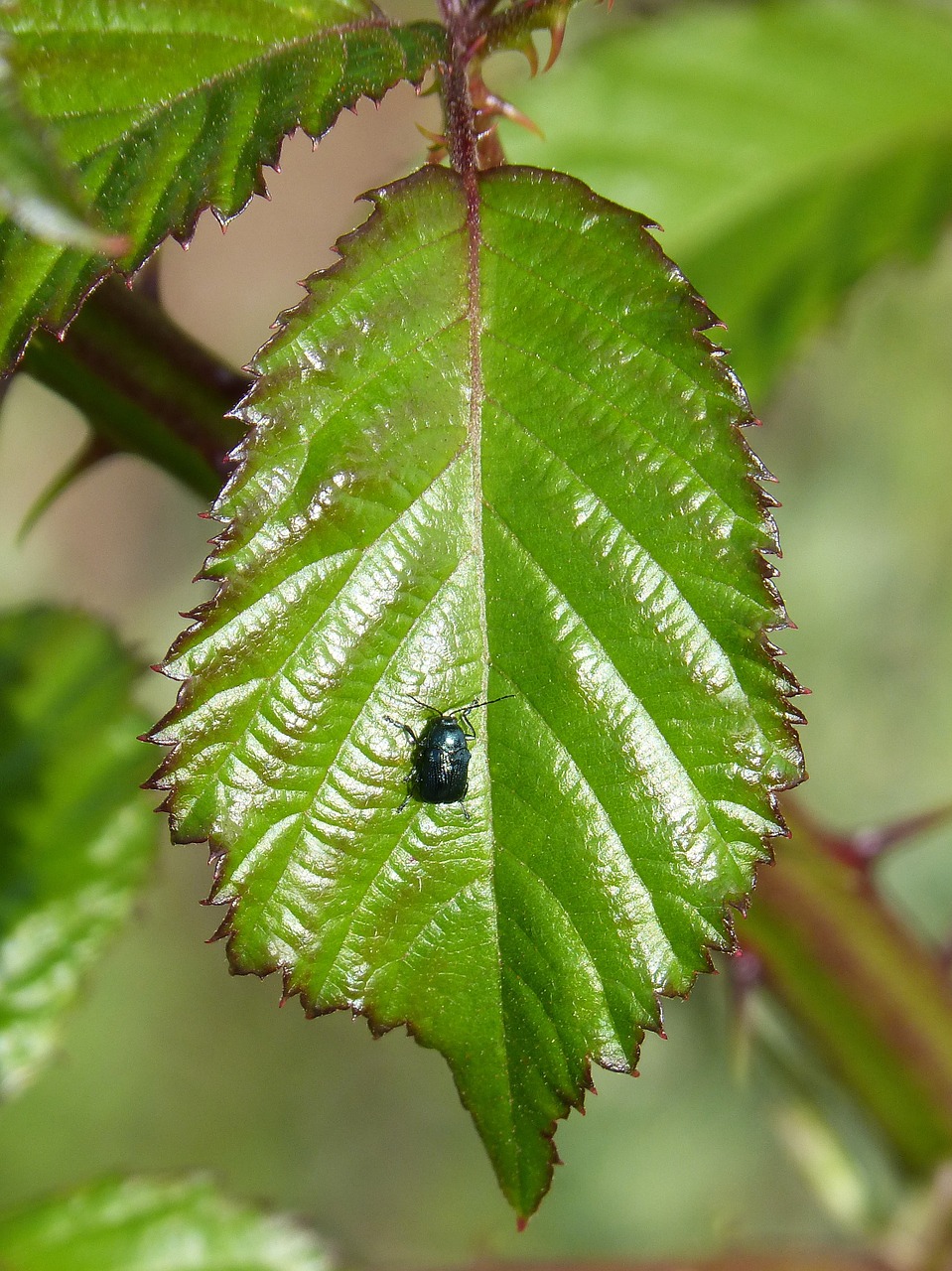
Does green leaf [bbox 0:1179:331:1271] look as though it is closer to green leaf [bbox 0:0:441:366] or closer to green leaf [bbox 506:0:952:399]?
green leaf [bbox 0:0:441:366]

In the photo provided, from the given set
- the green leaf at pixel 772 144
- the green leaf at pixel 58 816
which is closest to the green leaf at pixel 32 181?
the green leaf at pixel 58 816

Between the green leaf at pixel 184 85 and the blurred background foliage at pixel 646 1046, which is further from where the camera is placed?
the blurred background foliage at pixel 646 1046

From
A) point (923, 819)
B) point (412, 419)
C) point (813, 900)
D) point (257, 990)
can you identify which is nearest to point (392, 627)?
point (412, 419)

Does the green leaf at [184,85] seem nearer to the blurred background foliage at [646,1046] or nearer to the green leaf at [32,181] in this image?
the green leaf at [32,181]

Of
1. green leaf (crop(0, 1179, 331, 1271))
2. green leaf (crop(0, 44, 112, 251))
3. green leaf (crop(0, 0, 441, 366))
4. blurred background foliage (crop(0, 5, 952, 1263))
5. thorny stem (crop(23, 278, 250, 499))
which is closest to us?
green leaf (crop(0, 44, 112, 251))

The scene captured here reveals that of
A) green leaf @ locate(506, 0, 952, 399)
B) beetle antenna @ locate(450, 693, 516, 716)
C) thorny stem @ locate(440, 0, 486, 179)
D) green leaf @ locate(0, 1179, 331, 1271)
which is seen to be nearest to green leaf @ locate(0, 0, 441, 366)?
thorny stem @ locate(440, 0, 486, 179)

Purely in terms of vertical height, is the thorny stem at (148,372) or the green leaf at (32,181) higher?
the thorny stem at (148,372)

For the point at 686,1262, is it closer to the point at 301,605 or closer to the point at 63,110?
the point at 301,605

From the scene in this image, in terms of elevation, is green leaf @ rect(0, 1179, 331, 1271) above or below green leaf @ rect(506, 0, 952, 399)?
below
